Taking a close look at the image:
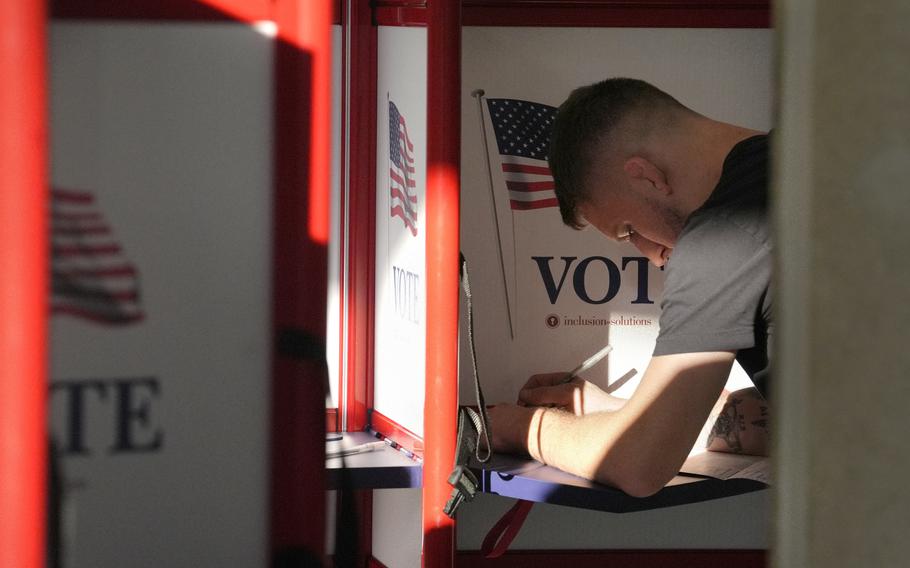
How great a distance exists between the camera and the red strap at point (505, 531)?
6.95ft

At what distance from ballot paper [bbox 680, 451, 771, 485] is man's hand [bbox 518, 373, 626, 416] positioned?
230mm

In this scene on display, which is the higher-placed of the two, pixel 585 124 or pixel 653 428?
pixel 585 124

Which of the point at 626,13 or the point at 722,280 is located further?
the point at 626,13

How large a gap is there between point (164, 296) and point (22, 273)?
3.1 inches

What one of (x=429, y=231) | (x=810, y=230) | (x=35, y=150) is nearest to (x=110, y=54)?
(x=35, y=150)

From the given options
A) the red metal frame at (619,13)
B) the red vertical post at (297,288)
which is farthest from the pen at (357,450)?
the red vertical post at (297,288)

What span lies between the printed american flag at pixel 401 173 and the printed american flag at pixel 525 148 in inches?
15.1

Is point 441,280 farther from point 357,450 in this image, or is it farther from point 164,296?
point 164,296

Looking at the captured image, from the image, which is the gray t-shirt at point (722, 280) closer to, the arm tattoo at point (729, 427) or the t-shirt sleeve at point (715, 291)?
the t-shirt sleeve at point (715, 291)

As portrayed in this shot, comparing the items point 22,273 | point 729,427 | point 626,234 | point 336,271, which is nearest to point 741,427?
point 729,427

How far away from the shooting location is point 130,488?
469 millimetres

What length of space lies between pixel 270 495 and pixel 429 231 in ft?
4.52

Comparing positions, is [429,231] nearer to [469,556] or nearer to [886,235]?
[469,556]

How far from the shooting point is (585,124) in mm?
2205
